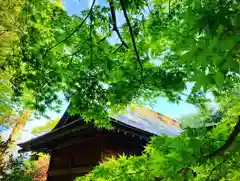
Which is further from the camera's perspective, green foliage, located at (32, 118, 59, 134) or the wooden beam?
green foliage, located at (32, 118, 59, 134)

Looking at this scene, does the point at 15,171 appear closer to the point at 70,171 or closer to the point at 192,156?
the point at 70,171

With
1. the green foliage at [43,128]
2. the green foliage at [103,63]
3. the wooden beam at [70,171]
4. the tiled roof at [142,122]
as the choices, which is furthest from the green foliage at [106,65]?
the green foliage at [43,128]

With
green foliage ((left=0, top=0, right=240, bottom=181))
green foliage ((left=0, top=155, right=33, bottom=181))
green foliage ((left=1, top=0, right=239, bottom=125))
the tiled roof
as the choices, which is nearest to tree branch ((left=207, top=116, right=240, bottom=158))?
green foliage ((left=0, top=0, right=240, bottom=181))

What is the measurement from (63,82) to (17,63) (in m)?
1.14

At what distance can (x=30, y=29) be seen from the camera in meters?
5.00

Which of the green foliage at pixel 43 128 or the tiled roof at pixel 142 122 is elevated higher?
the green foliage at pixel 43 128

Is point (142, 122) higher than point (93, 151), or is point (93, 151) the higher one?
point (142, 122)

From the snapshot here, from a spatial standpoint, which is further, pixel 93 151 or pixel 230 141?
pixel 93 151

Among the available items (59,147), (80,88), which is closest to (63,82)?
(80,88)

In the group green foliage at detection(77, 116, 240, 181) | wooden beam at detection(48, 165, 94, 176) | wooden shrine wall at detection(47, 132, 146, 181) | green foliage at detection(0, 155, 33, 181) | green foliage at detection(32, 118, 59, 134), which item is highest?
green foliage at detection(32, 118, 59, 134)

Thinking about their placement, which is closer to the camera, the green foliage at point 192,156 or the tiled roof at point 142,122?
the green foliage at point 192,156

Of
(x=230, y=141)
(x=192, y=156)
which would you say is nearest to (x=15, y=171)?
(x=192, y=156)

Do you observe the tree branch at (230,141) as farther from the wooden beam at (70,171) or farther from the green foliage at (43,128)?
the green foliage at (43,128)

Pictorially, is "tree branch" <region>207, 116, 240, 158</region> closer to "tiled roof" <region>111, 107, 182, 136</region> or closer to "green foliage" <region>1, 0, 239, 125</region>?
"green foliage" <region>1, 0, 239, 125</region>
